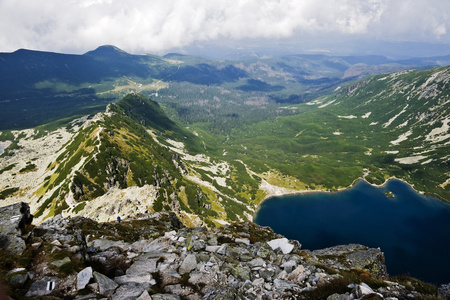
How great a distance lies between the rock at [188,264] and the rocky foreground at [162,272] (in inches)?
0.7

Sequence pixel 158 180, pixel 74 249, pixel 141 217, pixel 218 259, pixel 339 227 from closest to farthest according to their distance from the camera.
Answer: pixel 74 249 → pixel 218 259 → pixel 141 217 → pixel 158 180 → pixel 339 227

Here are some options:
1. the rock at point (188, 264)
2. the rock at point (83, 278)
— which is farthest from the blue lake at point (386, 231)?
the rock at point (83, 278)

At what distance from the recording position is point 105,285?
588 inches

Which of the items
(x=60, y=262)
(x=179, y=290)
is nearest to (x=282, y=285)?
(x=179, y=290)

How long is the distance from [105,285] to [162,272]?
4858 mm

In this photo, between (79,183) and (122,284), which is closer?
(122,284)

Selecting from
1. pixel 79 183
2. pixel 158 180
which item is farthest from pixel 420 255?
pixel 79 183

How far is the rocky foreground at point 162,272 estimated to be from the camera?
46.4 feet

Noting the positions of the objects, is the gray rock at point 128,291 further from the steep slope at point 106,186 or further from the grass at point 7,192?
the grass at point 7,192

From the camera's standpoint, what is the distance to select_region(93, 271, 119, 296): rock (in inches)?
569

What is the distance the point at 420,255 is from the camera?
140 metres

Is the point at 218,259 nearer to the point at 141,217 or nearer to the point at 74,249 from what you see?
the point at 74,249

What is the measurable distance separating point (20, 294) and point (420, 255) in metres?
200

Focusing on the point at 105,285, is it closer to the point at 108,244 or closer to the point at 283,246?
the point at 108,244
